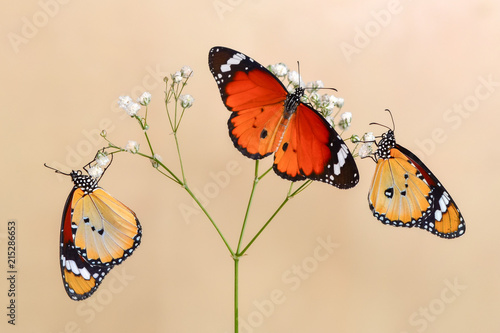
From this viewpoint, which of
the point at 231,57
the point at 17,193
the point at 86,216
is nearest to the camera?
the point at 231,57

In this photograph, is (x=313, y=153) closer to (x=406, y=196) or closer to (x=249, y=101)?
(x=249, y=101)

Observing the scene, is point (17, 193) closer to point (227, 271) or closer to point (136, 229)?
point (136, 229)

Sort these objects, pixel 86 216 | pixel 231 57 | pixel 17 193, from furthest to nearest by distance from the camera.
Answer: pixel 17 193
pixel 86 216
pixel 231 57

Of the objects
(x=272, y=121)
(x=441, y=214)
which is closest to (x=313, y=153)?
(x=272, y=121)

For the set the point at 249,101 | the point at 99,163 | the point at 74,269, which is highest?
the point at 249,101

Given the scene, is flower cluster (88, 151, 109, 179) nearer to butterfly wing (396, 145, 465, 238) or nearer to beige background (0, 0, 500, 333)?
beige background (0, 0, 500, 333)

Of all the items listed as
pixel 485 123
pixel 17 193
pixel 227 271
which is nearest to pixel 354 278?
pixel 227 271
